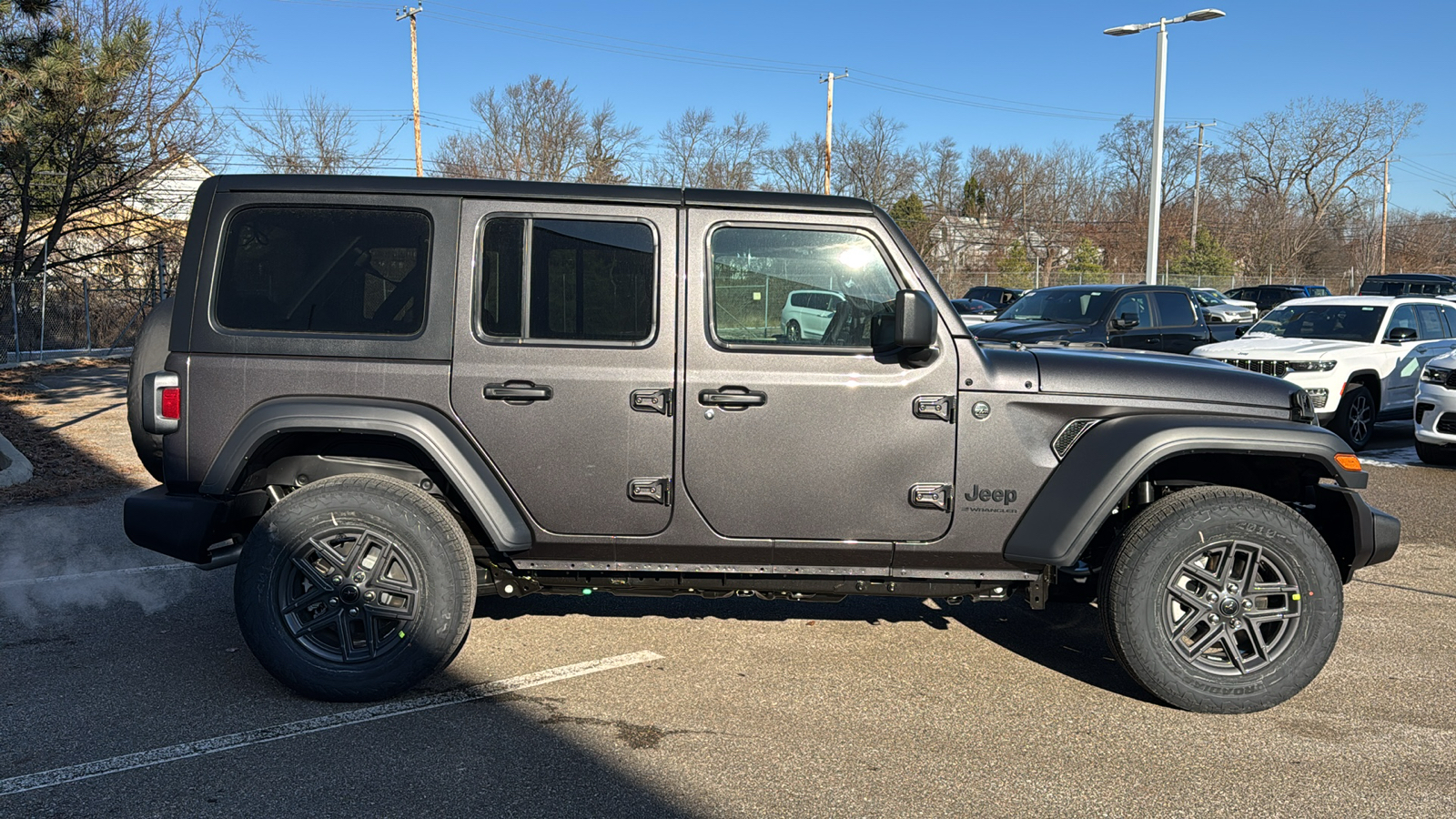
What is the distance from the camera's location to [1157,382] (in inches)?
169

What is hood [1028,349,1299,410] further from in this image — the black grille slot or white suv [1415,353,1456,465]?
the black grille slot

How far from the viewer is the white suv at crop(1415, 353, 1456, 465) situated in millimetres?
9984

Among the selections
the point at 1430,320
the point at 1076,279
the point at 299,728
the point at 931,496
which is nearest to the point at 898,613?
the point at 931,496

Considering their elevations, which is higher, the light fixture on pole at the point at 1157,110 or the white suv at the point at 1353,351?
the light fixture on pole at the point at 1157,110

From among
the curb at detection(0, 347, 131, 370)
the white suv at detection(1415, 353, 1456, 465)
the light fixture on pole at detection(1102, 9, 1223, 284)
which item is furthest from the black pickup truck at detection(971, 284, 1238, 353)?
the curb at detection(0, 347, 131, 370)

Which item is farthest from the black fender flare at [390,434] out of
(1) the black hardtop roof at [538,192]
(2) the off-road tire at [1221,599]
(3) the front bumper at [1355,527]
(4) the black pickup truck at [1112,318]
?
(4) the black pickup truck at [1112,318]

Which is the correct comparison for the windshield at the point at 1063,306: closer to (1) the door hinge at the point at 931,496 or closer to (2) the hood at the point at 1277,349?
(2) the hood at the point at 1277,349

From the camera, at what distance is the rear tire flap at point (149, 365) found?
439 centimetres

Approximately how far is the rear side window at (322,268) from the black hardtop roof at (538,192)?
9cm

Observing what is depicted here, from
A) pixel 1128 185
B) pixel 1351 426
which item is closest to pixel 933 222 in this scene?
pixel 1128 185

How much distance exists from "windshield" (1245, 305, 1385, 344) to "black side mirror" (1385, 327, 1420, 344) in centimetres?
14

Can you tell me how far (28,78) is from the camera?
1203 centimetres

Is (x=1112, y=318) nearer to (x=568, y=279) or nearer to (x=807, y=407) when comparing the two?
(x=807, y=407)

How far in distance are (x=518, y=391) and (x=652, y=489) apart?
66 centimetres
